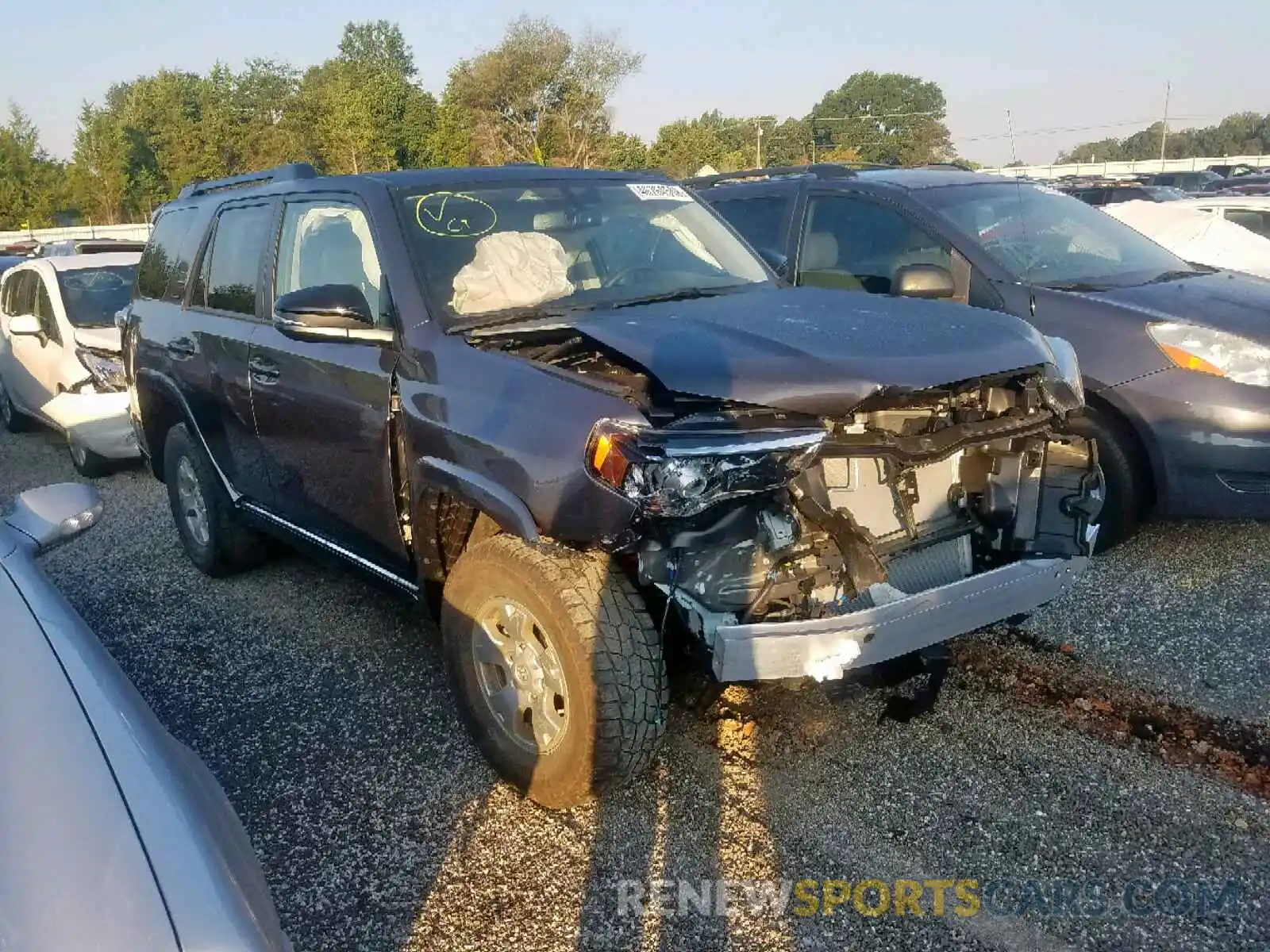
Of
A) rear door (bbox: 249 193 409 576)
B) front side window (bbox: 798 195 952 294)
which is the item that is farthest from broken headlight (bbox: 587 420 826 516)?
front side window (bbox: 798 195 952 294)

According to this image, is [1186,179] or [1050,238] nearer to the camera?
[1050,238]

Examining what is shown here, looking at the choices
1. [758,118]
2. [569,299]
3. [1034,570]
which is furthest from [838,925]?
[758,118]

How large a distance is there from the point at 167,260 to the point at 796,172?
3848 mm

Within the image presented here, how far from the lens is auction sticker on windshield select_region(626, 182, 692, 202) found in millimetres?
4449

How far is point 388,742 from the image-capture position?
12.1ft

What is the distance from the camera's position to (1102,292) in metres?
5.21

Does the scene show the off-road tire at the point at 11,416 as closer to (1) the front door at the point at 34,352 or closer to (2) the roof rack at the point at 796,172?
(1) the front door at the point at 34,352

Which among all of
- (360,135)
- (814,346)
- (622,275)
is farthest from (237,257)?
(360,135)

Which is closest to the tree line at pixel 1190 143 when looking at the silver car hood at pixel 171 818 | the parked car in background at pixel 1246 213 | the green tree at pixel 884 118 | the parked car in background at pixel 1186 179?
the green tree at pixel 884 118

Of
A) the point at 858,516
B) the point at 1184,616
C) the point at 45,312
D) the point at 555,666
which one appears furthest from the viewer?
the point at 45,312

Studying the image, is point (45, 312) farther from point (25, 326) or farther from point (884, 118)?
point (884, 118)

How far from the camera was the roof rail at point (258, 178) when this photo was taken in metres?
4.53

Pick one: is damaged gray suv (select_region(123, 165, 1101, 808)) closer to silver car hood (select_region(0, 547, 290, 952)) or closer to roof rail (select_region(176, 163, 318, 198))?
roof rail (select_region(176, 163, 318, 198))

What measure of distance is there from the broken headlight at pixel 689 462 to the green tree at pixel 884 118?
60968 mm
